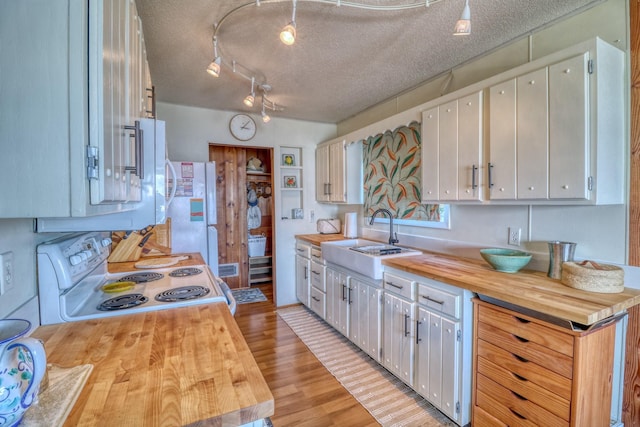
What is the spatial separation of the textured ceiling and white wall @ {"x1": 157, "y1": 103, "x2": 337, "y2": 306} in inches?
15.8

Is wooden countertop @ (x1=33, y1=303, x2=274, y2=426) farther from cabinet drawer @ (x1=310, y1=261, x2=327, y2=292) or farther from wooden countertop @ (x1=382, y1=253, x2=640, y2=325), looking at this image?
cabinet drawer @ (x1=310, y1=261, x2=327, y2=292)

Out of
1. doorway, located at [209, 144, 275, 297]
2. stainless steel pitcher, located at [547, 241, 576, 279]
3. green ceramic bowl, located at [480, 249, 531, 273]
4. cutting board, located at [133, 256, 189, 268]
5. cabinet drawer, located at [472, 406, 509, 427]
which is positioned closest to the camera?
cabinet drawer, located at [472, 406, 509, 427]

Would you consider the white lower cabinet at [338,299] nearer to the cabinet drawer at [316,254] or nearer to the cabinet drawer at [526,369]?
the cabinet drawer at [316,254]

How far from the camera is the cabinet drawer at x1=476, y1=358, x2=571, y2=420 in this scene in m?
1.27

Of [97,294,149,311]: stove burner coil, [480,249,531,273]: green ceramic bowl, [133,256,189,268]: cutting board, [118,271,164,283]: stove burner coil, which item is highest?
[480,249,531,273]: green ceramic bowl

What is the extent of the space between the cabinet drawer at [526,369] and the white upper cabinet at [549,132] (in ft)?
2.71

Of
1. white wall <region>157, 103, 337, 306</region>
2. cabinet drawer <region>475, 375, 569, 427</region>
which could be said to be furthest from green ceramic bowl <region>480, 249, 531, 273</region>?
white wall <region>157, 103, 337, 306</region>

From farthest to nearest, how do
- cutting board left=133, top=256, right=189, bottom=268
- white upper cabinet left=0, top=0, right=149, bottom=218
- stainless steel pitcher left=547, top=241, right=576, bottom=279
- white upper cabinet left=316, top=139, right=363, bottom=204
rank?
white upper cabinet left=316, top=139, right=363, bottom=204
cutting board left=133, top=256, right=189, bottom=268
stainless steel pitcher left=547, top=241, right=576, bottom=279
white upper cabinet left=0, top=0, right=149, bottom=218

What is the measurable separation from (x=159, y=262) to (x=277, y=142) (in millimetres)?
2132

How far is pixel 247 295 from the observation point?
4.35 meters

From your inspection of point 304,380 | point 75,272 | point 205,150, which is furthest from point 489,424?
point 205,150

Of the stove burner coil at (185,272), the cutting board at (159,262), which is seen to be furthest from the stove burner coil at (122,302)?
the cutting board at (159,262)

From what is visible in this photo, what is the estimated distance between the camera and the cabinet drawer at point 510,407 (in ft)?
4.33

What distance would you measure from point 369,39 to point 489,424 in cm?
234
